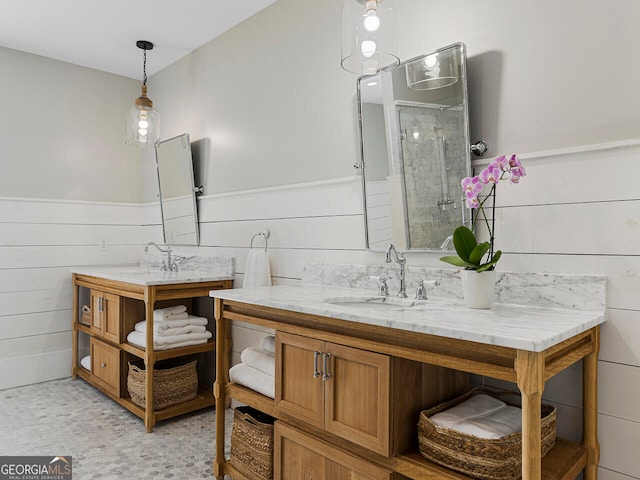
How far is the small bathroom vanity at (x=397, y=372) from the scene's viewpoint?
1.14 m

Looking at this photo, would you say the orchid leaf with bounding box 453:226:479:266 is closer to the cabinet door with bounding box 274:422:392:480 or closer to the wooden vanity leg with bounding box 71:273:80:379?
the cabinet door with bounding box 274:422:392:480

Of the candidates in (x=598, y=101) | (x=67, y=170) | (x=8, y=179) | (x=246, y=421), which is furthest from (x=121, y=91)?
(x=598, y=101)

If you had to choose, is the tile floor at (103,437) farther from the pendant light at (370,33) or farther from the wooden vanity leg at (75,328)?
the pendant light at (370,33)

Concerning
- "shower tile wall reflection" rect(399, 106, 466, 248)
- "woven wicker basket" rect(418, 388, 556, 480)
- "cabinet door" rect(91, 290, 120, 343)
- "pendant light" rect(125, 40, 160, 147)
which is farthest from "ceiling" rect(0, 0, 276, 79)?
"woven wicker basket" rect(418, 388, 556, 480)

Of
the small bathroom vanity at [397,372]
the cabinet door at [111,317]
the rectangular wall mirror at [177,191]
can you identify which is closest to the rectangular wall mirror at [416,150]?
the small bathroom vanity at [397,372]

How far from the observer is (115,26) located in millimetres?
2887

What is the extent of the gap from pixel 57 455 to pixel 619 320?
247 cm

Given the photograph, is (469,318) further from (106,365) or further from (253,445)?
(106,365)

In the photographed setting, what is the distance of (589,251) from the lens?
1.48 metres

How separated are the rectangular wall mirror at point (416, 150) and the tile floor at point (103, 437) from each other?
139 cm

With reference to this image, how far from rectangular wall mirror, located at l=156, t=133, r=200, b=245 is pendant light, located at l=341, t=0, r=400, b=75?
1838 mm

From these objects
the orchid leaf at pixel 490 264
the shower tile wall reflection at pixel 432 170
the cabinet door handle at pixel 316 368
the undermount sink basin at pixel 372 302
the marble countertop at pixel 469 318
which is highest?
the shower tile wall reflection at pixel 432 170

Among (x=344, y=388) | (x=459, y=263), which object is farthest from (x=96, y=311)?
(x=459, y=263)

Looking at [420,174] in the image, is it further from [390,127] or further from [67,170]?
[67,170]
